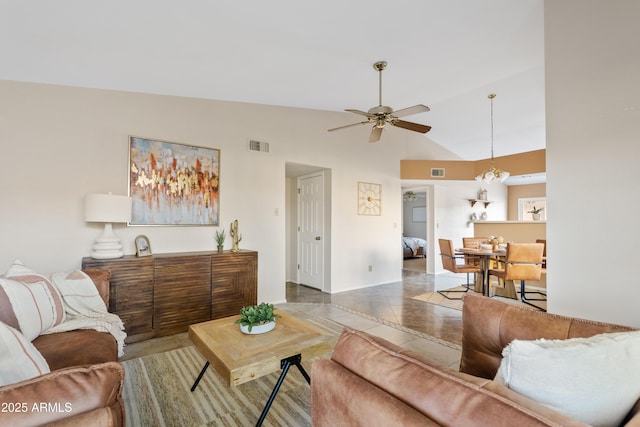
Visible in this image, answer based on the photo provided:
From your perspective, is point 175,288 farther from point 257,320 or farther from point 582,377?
point 582,377

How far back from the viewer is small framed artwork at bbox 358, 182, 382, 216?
17.4ft

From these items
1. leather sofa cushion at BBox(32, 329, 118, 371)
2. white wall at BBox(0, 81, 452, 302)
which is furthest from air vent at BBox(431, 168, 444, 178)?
leather sofa cushion at BBox(32, 329, 118, 371)

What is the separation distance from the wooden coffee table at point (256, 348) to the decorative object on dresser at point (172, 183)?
1807mm

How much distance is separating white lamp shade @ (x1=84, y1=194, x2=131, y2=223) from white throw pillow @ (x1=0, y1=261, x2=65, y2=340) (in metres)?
0.76

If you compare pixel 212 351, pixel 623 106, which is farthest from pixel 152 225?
pixel 623 106

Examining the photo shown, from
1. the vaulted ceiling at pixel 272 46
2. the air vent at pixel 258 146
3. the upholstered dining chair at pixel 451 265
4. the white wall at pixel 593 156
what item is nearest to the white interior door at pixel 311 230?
the air vent at pixel 258 146

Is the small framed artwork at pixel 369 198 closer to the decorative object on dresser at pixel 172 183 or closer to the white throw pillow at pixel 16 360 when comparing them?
the decorative object on dresser at pixel 172 183

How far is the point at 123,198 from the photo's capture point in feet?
9.14

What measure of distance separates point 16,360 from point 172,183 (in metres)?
2.60

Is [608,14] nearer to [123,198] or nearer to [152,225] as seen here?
[123,198]

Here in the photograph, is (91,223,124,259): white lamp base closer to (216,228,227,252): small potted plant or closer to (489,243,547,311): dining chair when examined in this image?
(216,228,227,252): small potted plant

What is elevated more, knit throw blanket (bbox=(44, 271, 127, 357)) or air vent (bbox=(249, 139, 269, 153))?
air vent (bbox=(249, 139, 269, 153))

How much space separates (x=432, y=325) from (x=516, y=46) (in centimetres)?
306

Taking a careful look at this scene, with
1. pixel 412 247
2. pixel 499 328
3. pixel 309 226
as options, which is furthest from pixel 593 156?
pixel 412 247
